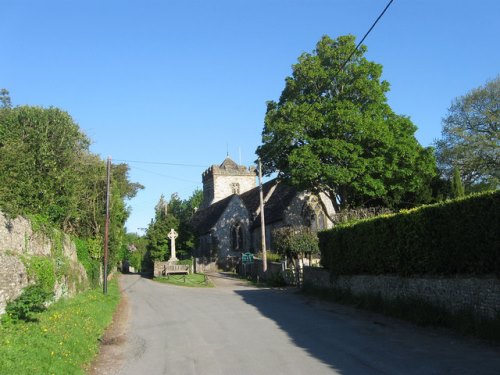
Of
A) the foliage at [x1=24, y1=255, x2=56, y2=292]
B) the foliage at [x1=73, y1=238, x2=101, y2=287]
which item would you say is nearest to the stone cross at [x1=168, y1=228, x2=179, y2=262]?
the foliage at [x1=73, y1=238, x2=101, y2=287]

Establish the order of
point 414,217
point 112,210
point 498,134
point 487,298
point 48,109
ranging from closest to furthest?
point 487,298 < point 414,217 < point 48,109 < point 112,210 < point 498,134

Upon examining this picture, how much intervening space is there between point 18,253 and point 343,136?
24.0m

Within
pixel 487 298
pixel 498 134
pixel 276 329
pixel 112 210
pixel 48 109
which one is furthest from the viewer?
pixel 498 134

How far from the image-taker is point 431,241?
14898 mm

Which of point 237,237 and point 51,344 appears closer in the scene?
point 51,344

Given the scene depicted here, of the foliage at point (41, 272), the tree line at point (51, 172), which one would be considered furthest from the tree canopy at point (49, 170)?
the foliage at point (41, 272)

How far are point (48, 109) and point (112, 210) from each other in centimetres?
1074

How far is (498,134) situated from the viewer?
42.5 meters

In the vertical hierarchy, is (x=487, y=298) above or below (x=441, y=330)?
above

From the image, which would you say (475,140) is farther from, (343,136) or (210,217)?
(210,217)

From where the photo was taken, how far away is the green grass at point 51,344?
832 cm

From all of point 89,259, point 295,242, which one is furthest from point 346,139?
point 89,259

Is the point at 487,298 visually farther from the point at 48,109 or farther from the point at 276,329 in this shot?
the point at 48,109

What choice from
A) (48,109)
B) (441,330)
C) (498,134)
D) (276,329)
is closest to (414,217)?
(441,330)
